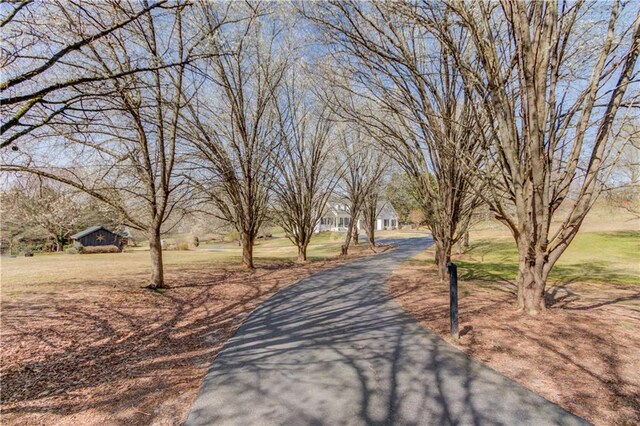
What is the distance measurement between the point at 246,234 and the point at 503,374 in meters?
12.1

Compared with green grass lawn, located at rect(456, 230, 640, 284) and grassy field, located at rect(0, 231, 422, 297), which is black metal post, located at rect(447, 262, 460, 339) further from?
grassy field, located at rect(0, 231, 422, 297)

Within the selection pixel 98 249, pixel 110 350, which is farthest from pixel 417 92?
pixel 98 249

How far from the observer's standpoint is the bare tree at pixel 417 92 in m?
6.85

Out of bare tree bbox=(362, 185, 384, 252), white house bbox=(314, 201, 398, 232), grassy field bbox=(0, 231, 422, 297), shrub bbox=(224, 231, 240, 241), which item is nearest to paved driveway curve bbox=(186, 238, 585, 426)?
grassy field bbox=(0, 231, 422, 297)

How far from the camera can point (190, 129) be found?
11.9 meters

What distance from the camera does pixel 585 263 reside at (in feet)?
57.8

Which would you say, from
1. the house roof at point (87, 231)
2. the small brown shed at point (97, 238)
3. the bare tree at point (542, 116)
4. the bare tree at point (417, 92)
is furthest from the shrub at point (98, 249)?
the bare tree at point (542, 116)

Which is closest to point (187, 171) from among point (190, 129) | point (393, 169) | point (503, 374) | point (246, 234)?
point (190, 129)

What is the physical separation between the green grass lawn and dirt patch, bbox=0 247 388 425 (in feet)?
33.6

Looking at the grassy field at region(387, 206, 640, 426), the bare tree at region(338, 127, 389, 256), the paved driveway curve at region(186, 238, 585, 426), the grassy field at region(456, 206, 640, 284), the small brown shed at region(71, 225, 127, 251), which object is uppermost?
the bare tree at region(338, 127, 389, 256)

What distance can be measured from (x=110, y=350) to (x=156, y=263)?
489 centimetres

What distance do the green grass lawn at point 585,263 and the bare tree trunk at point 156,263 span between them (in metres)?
11.2

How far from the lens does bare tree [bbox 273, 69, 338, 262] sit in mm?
15422

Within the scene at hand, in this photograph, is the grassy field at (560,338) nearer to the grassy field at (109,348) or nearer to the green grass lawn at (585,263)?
the green grass lawn at (585,263)
